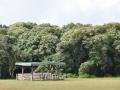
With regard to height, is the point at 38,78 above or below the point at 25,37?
below

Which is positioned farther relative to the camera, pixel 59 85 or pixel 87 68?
pixel 87 68

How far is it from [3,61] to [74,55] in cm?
1188

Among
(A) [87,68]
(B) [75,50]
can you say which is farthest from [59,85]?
(B) [75,50]

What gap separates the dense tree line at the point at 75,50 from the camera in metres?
64.6

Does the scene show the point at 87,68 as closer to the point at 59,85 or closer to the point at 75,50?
the point at 75,50

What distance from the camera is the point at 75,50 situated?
68250 mm

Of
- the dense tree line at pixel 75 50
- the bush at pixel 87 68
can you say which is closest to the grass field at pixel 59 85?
the dense tree line at pixel 75 50

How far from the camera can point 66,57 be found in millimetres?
68062

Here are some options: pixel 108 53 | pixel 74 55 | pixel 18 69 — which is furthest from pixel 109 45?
pixel 18 69

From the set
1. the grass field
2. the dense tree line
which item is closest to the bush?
the dense tree line

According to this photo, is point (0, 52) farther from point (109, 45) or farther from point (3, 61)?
point (109, 45)

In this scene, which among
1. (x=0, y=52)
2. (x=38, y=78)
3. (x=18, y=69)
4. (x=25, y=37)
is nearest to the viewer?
(x=38, y=78)

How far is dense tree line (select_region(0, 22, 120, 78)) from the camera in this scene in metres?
64.6

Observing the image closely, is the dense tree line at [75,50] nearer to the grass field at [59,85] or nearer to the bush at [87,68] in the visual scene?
the bush at [87,68]
